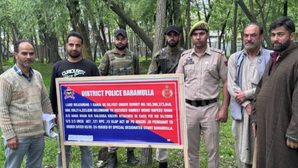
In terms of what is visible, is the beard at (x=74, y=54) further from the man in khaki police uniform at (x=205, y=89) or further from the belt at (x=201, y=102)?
the belt at (x=201, y=102)

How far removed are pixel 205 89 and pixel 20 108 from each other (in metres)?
2.41

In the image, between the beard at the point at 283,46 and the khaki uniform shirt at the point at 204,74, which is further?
the khaki uniform shirt at the point at 204,74

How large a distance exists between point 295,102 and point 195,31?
159 centimetres

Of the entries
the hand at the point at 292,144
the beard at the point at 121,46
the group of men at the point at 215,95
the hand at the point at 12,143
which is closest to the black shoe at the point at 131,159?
the group of men at the point at 215,95

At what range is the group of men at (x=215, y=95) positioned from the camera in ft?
10.0

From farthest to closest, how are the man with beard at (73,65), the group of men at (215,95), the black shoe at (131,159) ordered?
the black shoe at (131,159) → the man with beard at (73,65) → the group of men at (215,95)

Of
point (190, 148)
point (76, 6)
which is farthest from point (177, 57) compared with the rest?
point (76, 6)

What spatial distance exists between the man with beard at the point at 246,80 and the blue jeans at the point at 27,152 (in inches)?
104

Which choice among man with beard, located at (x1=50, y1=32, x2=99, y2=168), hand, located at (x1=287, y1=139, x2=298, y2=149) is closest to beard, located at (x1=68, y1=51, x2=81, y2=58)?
man with beard, located at (x1=50, y1=32, x2=99, y2=168)

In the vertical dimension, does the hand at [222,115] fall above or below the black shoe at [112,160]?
above

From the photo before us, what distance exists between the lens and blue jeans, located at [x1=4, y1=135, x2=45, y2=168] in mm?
3375

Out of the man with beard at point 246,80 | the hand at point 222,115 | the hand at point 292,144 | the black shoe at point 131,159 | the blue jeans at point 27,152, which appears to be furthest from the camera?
the black shoe at point 131,159

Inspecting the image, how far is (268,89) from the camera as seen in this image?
3.17 metres

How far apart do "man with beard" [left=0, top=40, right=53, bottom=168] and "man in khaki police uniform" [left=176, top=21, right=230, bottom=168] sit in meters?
2.05
